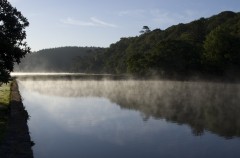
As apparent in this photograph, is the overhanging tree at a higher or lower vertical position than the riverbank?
higher

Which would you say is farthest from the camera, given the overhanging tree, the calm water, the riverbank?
the overhanging tree

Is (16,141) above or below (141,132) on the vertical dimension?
above

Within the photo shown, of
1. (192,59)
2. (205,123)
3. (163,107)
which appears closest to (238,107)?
(163,107)

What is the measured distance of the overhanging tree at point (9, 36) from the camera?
38031 millimetres

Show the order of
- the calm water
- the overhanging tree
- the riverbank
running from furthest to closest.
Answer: the overhanging tree
the calm water
the riverbank

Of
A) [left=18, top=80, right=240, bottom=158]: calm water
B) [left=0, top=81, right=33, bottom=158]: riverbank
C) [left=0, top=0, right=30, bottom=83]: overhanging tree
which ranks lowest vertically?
[left=18, top=80, right=240, bottom=158]: calm water

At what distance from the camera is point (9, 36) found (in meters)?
38.9

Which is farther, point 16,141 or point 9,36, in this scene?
point 9,36

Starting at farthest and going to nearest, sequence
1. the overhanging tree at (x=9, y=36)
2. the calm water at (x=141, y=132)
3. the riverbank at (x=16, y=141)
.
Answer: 1. the overhanging tree at (x=9, y=36)
2. the calm water at (x=141, y=132)
3. the riverbank at (x=16, y=141)

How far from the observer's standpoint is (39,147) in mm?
29031

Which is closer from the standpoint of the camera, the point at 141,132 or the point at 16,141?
the point at 16,141

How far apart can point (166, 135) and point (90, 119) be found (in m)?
13.2

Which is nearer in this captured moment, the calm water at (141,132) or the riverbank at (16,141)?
the riverbank at (16,141)

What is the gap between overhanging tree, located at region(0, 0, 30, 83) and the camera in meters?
38.0
